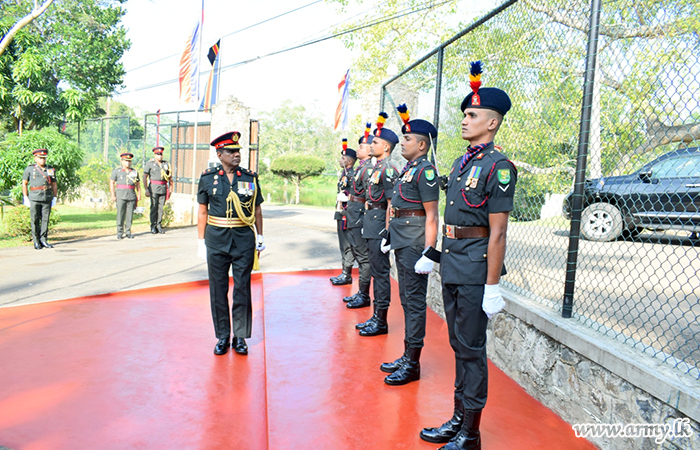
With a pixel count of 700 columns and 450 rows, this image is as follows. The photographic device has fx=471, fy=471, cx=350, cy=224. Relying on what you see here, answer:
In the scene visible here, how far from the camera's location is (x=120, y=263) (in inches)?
301

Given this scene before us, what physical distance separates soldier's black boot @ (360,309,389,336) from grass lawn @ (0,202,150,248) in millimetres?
8414

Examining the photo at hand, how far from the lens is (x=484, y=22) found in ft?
14.4

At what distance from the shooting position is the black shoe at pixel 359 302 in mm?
5418

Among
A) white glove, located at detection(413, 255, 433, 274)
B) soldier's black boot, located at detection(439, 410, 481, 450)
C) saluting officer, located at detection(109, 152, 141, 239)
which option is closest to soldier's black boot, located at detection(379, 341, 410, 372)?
white glove, located at detection(413, 255, 433, 274)

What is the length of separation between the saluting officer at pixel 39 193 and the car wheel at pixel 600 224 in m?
9.21

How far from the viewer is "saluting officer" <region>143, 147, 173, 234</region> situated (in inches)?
444

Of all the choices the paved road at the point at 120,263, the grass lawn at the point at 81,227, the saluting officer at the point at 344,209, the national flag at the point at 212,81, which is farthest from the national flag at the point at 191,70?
the saluting officer at the point at 344,209

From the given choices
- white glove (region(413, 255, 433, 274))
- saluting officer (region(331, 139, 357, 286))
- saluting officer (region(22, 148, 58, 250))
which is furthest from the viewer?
saluting officer (region(22, 148, 58, 250))

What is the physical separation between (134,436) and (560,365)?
2625mm

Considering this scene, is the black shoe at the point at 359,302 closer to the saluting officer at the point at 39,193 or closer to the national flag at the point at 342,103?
the saluting officer at the point at 39,193

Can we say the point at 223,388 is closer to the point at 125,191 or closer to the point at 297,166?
the point at 125,191

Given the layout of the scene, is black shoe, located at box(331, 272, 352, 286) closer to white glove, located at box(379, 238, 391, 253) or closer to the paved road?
the paved road

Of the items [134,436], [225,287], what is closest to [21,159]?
[225,287]

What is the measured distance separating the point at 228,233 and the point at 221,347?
1.00 meters
